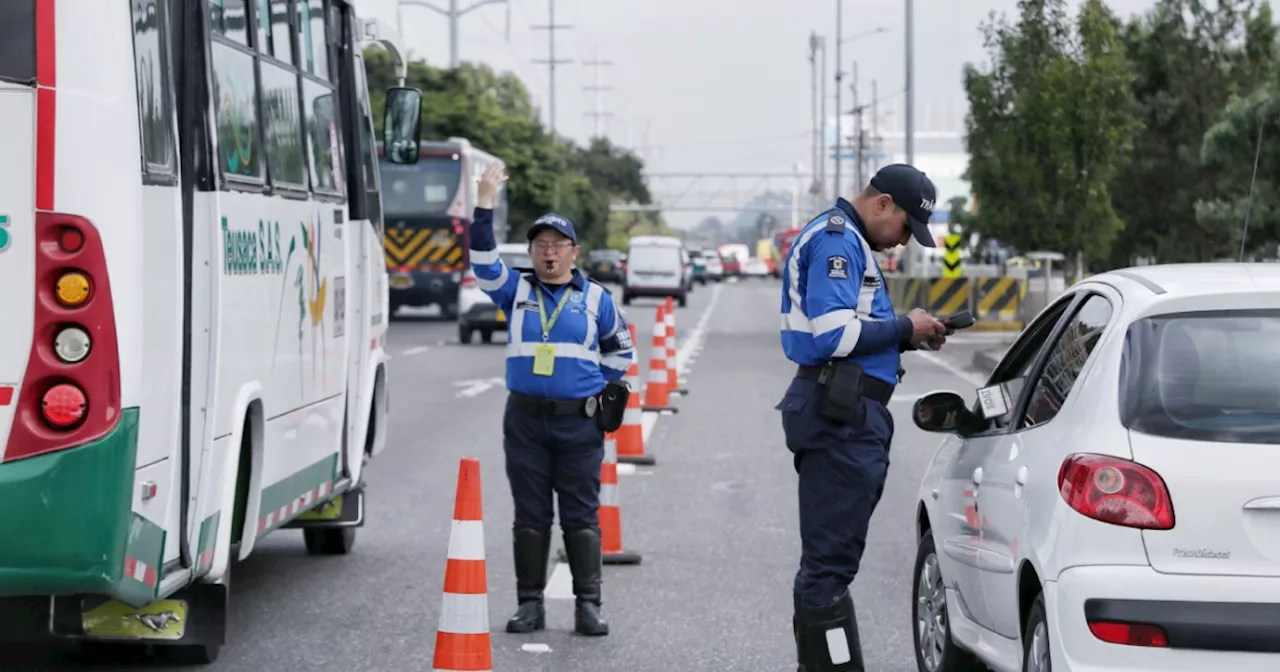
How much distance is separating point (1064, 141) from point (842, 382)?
2697 cm

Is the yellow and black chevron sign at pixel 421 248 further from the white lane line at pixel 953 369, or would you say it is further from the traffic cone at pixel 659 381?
the traffic cone at pixel 659 381

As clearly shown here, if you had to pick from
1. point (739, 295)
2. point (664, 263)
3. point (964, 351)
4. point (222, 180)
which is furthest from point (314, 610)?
point (739, 295)

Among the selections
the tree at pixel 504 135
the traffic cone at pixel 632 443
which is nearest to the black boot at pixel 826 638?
the traffic cone at pixel 632 443

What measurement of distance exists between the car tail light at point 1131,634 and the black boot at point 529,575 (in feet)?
12.1

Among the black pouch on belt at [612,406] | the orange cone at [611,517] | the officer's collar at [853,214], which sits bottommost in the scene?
the orange cone at [611,517]

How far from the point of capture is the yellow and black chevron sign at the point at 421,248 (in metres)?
42.4

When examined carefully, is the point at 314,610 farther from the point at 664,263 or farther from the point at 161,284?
the point at 664,263

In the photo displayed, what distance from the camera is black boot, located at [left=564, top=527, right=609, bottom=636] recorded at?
875cm

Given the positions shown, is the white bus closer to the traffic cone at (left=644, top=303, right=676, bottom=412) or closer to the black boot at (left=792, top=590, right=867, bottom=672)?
the black boot at (left=792, top=590, right=867, bottom=672)

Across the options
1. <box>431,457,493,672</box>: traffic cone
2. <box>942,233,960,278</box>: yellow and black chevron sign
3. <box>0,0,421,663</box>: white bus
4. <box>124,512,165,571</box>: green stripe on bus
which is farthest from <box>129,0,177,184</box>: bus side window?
<box>942,233,960,278</box>: yellow and black chevron sign

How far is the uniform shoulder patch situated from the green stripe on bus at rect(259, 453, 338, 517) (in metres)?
2.52

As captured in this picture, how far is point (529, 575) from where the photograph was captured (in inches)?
345

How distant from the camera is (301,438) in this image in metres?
8.91

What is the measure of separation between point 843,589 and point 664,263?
5205 centimetres
